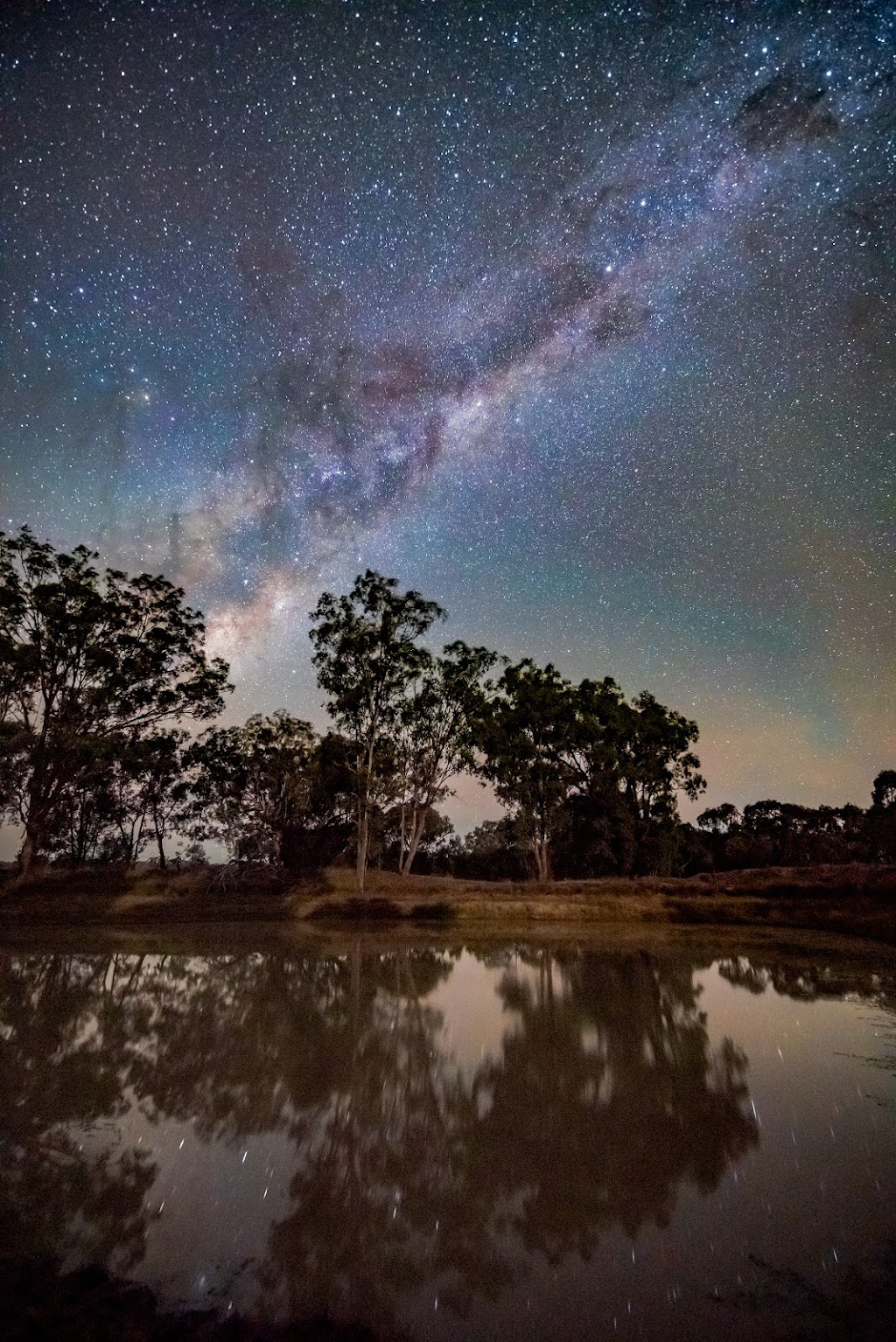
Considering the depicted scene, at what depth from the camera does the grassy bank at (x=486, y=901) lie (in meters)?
31.6

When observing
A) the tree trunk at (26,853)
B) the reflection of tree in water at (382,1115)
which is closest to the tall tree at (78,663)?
the tree trunk at (26,853)

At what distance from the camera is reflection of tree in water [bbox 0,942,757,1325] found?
521cm

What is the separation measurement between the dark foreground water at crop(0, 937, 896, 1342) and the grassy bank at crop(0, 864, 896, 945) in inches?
791

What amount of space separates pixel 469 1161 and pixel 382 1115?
166cm

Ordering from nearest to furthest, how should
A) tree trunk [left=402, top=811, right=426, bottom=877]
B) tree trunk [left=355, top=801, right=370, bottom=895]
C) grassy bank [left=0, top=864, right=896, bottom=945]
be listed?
1. grassy bank [left=0, top=864, right=896, bottom=945]
2. tree trunk [left=355, top=801, right=370, bottom=895]
3. tree trunk [left=402, top=811, right=426, bottom=877]

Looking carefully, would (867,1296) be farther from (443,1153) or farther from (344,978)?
(344,978)

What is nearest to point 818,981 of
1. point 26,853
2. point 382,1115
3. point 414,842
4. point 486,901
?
point 382,1115

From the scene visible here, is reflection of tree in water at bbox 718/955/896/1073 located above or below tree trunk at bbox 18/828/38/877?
below

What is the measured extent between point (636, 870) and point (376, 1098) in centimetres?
4934

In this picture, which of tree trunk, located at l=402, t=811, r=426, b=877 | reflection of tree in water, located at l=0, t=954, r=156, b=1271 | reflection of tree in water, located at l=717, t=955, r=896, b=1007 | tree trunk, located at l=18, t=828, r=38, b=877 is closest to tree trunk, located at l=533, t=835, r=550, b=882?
tree trunk, located at l=402, t=811, r=426, b=877

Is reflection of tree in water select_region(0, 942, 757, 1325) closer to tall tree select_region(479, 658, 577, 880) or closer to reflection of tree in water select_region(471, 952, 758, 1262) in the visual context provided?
reflection of tree in water select_region(471, 952, 758, 1262)

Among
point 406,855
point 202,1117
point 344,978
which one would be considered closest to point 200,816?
point 406,855

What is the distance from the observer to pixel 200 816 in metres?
57.6

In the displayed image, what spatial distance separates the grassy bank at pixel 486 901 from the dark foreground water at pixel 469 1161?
65.9 ft
